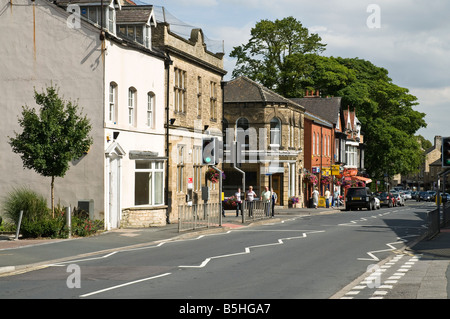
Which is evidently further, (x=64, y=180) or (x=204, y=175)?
(x=204, y=175)

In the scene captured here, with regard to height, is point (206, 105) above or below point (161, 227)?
above

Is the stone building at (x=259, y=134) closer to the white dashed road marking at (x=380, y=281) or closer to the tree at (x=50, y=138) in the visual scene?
the tree at (x=50, y=138)

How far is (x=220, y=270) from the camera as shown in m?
16.3

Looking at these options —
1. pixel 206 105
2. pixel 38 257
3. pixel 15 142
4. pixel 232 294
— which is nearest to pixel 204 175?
pixel 206 105

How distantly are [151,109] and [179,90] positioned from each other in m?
3.64

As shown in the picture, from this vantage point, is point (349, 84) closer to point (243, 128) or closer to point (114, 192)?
point (243, 128)

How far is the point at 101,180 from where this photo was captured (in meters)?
27.2

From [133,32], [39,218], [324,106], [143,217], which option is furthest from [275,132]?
[39,218]

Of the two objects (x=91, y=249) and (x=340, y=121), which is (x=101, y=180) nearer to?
(x=91, y=249)

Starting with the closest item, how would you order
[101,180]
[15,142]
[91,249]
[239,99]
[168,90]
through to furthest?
[91,249], [15,142], [101,180], [168,90], [239,99]

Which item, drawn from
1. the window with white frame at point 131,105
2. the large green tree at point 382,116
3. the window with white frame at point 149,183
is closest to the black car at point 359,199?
the large green tree at point 382,116

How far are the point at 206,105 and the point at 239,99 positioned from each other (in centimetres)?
1503

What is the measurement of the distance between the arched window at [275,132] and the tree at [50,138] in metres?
31.2
